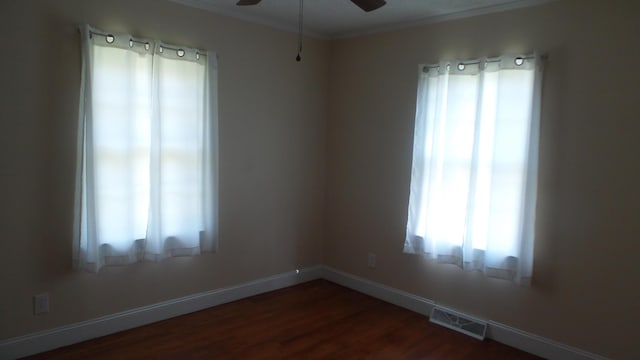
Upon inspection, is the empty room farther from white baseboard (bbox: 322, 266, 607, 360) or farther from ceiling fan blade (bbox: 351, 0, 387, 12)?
ceiling fan blade (bbox: 351, 0, 387, 12)

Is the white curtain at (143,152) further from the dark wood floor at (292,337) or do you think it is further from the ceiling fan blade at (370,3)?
the ceiling fan blade at (370,3)

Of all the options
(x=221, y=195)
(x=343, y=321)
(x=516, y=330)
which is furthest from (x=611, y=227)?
(x=221, y=195)

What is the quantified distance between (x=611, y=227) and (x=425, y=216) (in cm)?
133

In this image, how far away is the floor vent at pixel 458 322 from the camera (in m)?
3.47

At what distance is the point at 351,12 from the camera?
370 centimetres

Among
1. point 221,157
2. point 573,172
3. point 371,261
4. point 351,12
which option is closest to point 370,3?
point 351,12

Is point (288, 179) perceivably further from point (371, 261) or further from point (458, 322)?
point (458, 322)

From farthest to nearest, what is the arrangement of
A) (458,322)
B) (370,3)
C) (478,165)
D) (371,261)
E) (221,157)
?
(371,261), (221,157), (458,322), (478,165), (370,3)

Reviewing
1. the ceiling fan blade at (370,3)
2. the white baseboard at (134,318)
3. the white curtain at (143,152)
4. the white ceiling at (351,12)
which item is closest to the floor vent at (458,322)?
the white baseboard at (134,318)

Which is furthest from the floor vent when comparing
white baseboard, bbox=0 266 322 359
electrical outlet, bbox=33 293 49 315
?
electrical outlet, bbox=33 293 49 315

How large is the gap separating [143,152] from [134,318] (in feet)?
4.31

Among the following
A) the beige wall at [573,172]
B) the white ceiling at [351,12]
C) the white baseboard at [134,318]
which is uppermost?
the white ceiling at [351,12]

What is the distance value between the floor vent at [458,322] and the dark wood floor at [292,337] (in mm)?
63

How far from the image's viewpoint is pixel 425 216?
12.2 feet
